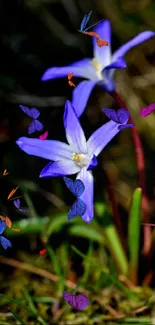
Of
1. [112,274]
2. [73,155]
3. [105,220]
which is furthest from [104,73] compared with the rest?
[112,274]

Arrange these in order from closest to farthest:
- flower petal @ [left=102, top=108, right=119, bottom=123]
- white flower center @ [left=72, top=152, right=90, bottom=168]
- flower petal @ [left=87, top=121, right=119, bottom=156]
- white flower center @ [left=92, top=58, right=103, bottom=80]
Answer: flower petal @ [left=102, top=108, right=119, bottom=123]
flower petal @ [left=87, top=121, right=119, bottom=156]
white flower center @ [left=72, top=152, right=90, bottom=168]
white flower center @ [left=92, top=58, right=103, bottom=80]

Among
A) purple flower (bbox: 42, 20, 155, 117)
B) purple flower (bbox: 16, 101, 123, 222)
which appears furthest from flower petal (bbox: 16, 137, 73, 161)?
purple flower (bbox: 42, 20, 155, 117)

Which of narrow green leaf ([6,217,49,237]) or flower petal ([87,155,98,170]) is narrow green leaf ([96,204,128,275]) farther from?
Answer: flower petal ([87,155,98,170])

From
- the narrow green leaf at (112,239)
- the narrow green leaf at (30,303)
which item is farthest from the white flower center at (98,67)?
the narrow green leaf at (30,303)

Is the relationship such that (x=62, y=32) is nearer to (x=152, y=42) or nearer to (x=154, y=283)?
(x=152, y=42)

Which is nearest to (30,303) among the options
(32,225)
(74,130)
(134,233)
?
(32,225)
